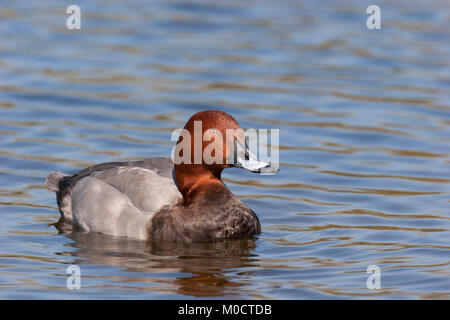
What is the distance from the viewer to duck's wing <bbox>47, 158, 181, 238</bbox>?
829 cm

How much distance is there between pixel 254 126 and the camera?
1202 cm

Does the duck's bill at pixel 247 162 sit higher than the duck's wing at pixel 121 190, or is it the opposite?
the duck's bill at pixel 247 162

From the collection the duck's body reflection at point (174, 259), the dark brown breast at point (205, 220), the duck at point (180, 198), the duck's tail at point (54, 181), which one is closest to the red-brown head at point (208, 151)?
the duck at point (180, 198)

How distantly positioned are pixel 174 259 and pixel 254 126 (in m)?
4.67

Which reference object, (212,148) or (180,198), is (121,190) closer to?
(180,198)

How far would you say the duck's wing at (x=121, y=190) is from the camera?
326 inches

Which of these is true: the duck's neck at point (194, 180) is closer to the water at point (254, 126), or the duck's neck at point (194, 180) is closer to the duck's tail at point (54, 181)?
the water at point (254, 126)

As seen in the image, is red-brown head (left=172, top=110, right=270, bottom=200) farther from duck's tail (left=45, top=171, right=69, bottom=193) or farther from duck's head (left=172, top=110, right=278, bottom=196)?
duck's tail (left=45, top=171, right=69, bottom=193)

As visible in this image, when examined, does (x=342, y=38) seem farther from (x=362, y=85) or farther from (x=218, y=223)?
(x=218, y=223)

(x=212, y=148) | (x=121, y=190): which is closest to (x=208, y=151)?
(x=212, y=148)

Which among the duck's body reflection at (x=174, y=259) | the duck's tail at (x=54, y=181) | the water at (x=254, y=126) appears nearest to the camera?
the duck's body reflection at (x=174, y=259)

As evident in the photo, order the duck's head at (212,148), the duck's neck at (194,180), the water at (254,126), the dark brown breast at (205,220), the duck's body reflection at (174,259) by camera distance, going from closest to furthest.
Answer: the duck's body reflection at (174,259) < the water at (254,126) < the duck's head at (212,148) < the dark brown breast at (205,220) < the duck's neck at (194,180)

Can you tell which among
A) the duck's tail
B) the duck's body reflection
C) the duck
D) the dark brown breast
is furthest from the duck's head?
the duck's tail

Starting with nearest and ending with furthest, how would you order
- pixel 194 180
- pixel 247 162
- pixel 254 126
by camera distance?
pixel 247 162 → pixel 194 180 → pixel 254 126
